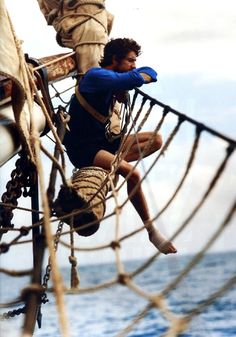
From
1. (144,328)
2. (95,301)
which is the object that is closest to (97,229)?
(144,328)

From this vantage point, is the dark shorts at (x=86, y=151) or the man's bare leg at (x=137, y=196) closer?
the man's bare leg at (x=137, y=196)

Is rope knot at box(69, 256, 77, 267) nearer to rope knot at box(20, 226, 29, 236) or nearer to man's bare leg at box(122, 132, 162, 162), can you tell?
rope knot at box(20, 226, 29, 236)

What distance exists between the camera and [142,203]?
363cm

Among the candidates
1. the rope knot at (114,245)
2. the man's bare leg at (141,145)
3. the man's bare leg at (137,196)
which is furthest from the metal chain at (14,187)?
the rope knot at (114,245)

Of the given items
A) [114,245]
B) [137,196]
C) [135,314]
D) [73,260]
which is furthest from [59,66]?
[135,314]

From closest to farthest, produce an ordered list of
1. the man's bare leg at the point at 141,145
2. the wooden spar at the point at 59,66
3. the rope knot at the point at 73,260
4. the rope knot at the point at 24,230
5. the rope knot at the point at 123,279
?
the rope knot at the point at 123,279 < the rope knot at the point at 24,230 < the rope knot at the point at 73,260 < the man's bare leg at the point at 141,145 < the wooden spar at the point at 59,66

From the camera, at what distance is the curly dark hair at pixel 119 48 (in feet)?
11.8

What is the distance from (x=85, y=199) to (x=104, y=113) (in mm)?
583

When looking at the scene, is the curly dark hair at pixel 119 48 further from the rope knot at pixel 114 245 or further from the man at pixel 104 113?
the rope knot at pixel 114 245

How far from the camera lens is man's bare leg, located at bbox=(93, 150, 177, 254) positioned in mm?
3404

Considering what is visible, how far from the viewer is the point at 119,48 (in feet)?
11.8

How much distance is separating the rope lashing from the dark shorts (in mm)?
187

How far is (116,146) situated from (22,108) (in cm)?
85

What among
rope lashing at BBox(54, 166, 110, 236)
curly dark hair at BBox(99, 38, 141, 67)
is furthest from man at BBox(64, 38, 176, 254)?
rope lashing at BBox(54, 166, 110, 236)
